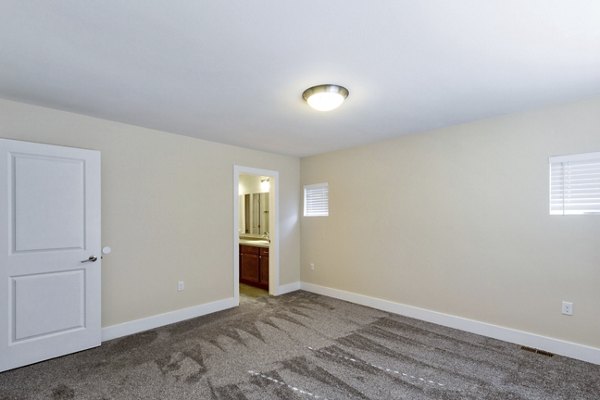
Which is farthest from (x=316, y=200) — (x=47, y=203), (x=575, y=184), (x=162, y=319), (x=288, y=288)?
(x=47, y=203)

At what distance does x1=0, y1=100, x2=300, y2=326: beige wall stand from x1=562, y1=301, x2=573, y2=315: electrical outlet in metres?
3.83

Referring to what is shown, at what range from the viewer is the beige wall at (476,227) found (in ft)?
9.36

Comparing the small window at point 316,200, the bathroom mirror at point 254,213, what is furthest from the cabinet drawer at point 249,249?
the small window at point 316,200

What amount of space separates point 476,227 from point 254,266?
12.1 ft

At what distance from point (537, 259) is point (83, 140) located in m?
4.76

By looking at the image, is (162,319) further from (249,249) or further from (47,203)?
(249,249)

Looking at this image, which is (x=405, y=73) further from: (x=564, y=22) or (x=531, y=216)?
(x=531, y=216)

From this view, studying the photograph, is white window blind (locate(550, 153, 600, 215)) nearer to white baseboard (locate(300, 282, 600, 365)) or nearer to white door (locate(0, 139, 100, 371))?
white baseboard (locate(300, 282, 600, 365))

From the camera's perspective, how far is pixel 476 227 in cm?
344

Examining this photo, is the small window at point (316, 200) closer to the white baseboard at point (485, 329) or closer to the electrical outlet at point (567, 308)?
the white baseboard at point (485, 329)

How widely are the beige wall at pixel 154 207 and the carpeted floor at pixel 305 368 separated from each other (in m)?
0.54

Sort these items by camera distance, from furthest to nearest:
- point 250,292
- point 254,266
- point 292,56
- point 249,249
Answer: point 249,249 → point 254,266 → point 250,292 → point 292,56

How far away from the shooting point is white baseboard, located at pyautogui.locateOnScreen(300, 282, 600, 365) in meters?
2.78

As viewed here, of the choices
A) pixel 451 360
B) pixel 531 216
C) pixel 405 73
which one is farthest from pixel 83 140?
pixel 531 216
